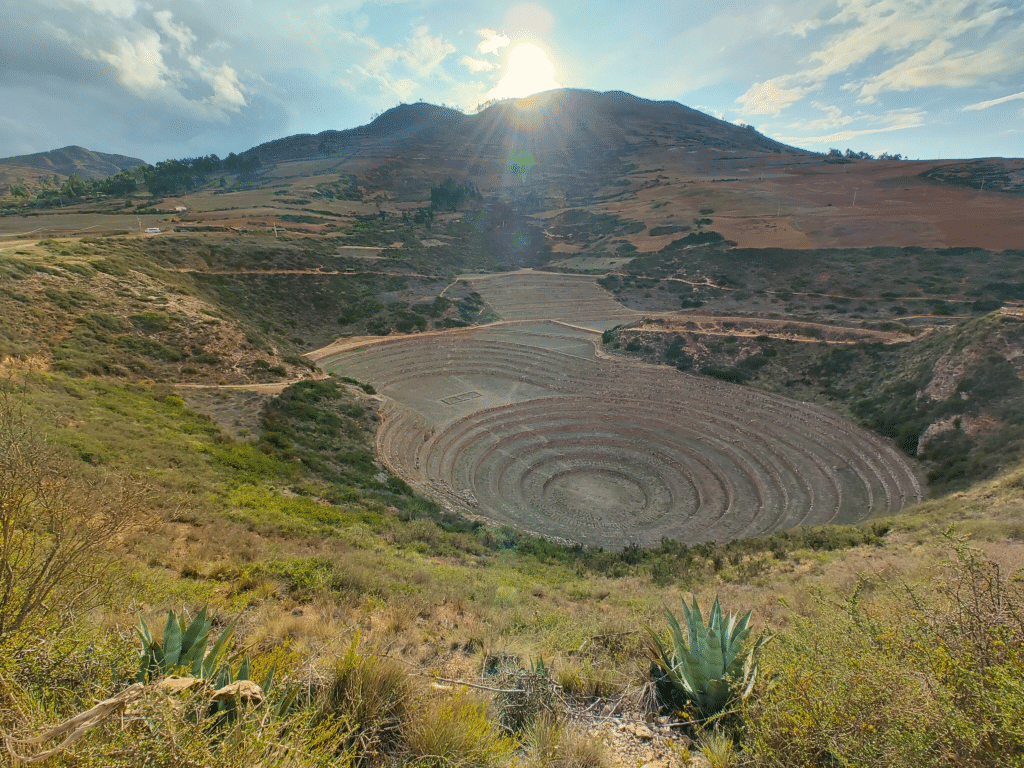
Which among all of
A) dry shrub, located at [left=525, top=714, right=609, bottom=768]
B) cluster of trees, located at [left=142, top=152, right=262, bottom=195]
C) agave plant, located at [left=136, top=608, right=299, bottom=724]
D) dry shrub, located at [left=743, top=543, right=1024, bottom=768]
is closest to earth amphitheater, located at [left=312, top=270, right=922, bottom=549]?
dry shrub, located at [left=743, top=543, right=1024, bottom=768]

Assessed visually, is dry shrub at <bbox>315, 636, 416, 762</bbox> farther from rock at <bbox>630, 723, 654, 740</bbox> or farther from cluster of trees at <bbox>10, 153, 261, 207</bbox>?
cluster of trees at <bbox>10, 153, 261, 207</bbox>

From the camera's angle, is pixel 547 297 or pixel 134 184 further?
pixel 134 184

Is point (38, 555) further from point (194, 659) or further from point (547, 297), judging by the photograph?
point (547, 297)

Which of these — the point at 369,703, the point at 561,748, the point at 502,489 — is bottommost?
the point at 502,489

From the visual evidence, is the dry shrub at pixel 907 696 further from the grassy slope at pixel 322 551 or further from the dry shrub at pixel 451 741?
the dry shrub at pixel 451 741

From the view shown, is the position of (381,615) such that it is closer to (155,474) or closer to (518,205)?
(155,474)

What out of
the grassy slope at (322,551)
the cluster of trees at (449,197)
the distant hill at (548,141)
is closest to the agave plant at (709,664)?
the grassy slope at (322,551)

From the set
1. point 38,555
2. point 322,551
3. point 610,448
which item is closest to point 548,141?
point 610,448
